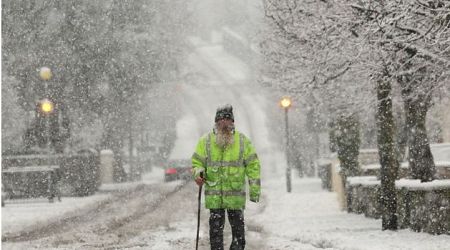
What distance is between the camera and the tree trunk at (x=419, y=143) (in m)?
14.0

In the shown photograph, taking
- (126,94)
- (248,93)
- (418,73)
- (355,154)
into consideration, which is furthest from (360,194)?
(248,93)

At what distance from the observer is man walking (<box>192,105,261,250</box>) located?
8461 mm

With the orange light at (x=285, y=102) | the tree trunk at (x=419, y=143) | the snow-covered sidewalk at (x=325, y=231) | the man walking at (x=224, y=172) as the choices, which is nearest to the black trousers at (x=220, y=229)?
the man walking at (x=224, y=172)

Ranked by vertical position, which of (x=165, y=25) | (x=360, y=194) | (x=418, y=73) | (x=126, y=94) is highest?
(x=165, y=25)

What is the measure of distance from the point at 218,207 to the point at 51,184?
53.6ft

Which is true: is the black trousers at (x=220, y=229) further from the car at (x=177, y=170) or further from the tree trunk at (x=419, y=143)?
the car at (x=177, y=170)

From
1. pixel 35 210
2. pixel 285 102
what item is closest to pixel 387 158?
pixel 35 210

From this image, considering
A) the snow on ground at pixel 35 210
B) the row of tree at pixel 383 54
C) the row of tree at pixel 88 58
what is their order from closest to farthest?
the row of tree at pixel 383 54 → the snow on ground at pixel 35 210 → the row of tree at pixel 88 58

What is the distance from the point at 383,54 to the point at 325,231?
3.31m

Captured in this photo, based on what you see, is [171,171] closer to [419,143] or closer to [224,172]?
[419,143]

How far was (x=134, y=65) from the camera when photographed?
32.6 meters

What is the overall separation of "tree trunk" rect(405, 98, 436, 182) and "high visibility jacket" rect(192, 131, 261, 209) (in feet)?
19.6

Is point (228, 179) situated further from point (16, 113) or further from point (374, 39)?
point (16, 113)

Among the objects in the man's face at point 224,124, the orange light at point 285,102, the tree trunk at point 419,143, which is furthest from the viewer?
the orange light at point 285,102
